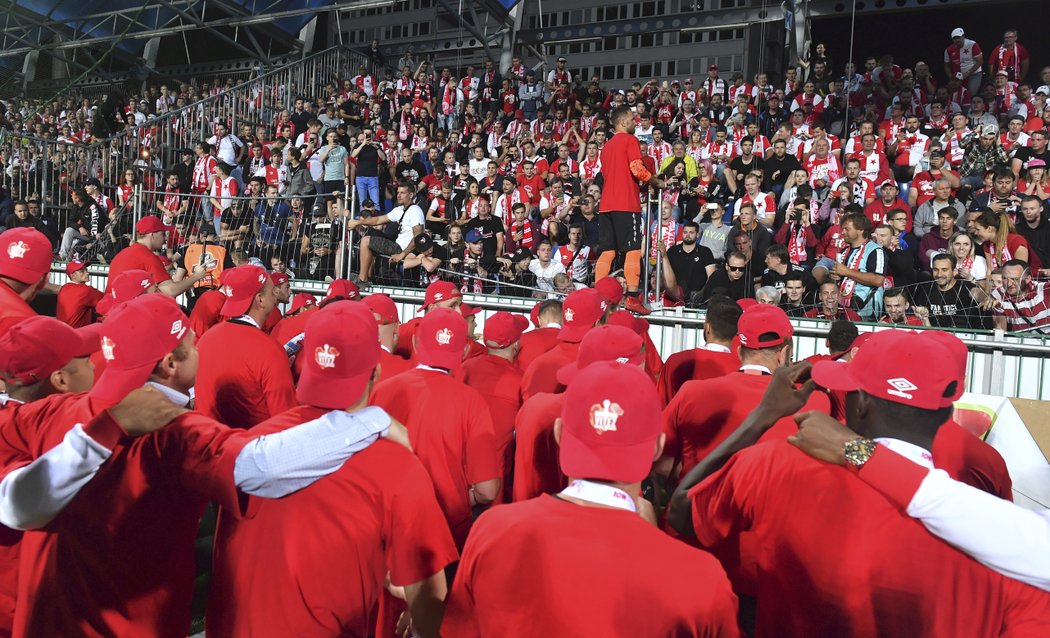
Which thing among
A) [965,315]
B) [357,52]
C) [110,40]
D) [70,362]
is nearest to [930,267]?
[965,315]

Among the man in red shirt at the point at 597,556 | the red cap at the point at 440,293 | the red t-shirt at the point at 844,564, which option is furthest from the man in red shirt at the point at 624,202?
the man in red shirt at the point at 597,556

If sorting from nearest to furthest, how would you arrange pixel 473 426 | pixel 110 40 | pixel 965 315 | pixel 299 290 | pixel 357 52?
pixel 473 426 → pixel 965 315 → pixel 299 290 → pixel 357 52 → pixel 110 40

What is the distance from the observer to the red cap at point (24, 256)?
4086mm

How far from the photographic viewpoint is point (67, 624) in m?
2.05

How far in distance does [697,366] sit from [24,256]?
350 centimetres

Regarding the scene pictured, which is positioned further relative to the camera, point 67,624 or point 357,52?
point 357,52

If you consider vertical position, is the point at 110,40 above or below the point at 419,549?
above

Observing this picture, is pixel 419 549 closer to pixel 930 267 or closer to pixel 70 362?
pixel 70 362


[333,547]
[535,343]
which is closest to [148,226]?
[535,343]

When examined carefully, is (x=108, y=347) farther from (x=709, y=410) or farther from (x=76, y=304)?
(x=76, y=304)

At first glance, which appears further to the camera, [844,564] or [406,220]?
[406,220]

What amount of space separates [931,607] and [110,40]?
24.7 meters

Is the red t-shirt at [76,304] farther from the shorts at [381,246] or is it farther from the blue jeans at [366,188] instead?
the blue jeans at [366,188]

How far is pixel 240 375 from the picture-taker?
13.0 feet
